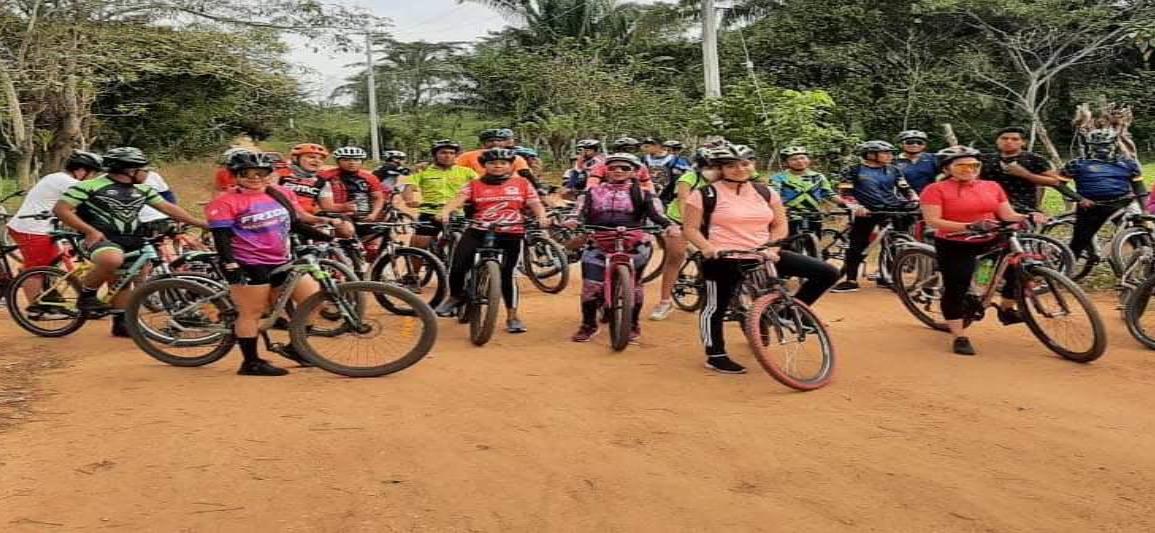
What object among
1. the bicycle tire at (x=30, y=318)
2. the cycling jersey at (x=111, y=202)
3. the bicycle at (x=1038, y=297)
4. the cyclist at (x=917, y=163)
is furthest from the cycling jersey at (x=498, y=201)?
the cyclist at (x=917, y=163)

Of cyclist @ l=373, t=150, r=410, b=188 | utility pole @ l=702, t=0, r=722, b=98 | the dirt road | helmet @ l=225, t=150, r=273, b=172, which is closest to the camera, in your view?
the dirt road

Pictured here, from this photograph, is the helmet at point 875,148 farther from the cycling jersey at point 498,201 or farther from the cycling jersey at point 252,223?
the cycling jersey at point 252,223

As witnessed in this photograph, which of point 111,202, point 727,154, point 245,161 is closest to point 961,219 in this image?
point 727,154

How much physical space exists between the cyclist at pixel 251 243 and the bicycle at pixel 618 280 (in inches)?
83.3

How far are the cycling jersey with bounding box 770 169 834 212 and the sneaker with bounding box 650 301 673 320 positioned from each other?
1814mm

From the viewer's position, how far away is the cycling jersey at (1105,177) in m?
7.73

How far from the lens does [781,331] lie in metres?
5.30

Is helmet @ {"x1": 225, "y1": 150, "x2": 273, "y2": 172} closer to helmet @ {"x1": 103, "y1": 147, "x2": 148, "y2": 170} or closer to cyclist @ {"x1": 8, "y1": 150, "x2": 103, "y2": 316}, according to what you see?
helmet @ {"x1": 103, "y1": 147, "x2": 148, "y2": 170}

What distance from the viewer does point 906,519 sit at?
3.34 metres

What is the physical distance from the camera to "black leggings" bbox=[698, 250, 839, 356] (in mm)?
5438

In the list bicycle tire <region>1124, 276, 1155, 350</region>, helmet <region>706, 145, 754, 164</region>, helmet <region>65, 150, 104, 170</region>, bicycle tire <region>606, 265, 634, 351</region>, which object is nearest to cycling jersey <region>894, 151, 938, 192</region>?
bicycle tire <region>1124, 276, 1155, 350</region>

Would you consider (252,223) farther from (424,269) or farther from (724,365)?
(724,365)

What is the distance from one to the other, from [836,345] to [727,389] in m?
1.59

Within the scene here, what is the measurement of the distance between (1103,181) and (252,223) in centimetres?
732
